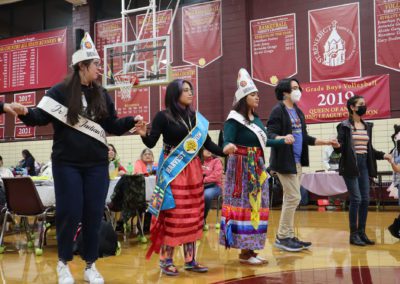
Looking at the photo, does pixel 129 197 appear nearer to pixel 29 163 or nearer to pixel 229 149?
pixel 229 149

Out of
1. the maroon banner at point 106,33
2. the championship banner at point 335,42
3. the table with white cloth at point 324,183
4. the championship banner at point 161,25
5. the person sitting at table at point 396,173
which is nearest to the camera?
the person sitting at table at point 396,173

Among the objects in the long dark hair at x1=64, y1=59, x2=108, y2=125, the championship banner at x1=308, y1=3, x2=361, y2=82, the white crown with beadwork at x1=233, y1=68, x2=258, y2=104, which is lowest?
the long dark hair at x1=64, y1=59, x2=108, y2=125

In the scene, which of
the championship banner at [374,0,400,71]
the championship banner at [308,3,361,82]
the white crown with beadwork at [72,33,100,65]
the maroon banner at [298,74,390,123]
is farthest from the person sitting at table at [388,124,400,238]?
the championship banner at [308,3,361,82]

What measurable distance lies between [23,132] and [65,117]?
922 cm

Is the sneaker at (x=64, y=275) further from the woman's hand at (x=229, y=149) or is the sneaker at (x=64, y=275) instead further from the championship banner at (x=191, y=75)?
the championship banner at (x=191, y=75)

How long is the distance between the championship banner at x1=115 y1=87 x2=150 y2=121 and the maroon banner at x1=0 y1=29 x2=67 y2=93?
1.80 meters

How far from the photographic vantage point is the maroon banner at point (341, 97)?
809 cm

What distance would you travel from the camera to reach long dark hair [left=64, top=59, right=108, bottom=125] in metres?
2.69

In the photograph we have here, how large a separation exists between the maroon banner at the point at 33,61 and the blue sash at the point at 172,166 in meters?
8.35

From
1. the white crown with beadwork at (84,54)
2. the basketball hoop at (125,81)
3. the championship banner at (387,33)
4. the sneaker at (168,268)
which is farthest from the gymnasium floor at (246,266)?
the championship banner at (387,33)

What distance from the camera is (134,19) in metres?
10.2

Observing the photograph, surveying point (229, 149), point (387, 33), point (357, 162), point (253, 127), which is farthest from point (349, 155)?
point (387, 33)

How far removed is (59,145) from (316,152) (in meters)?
6.62

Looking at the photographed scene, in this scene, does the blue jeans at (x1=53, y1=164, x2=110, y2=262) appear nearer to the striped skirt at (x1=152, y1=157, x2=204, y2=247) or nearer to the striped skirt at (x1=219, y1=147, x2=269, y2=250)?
the striped skirt at (x1=152, y1=157, x2=204, y2=247)
